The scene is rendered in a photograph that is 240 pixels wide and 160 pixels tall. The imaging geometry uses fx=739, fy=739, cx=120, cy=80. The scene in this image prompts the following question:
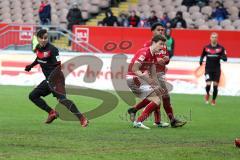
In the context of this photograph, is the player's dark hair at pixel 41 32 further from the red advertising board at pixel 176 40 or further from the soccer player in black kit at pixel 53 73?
the red advertising board at pixel 176 40

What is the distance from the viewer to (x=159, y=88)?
1536cm

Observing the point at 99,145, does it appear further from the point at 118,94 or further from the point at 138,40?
the point at 138,40

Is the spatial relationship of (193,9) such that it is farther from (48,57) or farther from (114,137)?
(114,137)

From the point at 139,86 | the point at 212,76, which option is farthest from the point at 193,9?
the point at 139,86

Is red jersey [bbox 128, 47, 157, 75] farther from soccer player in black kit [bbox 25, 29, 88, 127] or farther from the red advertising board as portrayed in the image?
the red advertising board

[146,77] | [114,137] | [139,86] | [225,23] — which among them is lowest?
[225,23]

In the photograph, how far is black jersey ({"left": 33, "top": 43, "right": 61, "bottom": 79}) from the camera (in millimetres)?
15336

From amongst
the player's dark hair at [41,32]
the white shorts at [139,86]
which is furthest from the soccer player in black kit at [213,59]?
the player's dark hair at [41,32]

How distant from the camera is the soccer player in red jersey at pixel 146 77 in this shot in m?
14.9

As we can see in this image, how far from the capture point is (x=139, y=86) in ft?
50.3

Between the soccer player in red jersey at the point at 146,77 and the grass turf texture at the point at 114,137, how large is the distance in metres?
0.49

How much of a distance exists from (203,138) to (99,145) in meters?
2.43

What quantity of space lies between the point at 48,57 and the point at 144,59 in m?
2.03

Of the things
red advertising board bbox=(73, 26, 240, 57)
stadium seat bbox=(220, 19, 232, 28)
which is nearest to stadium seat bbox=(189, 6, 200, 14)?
stadium seat bbox=(220, 19, 232, 28)
